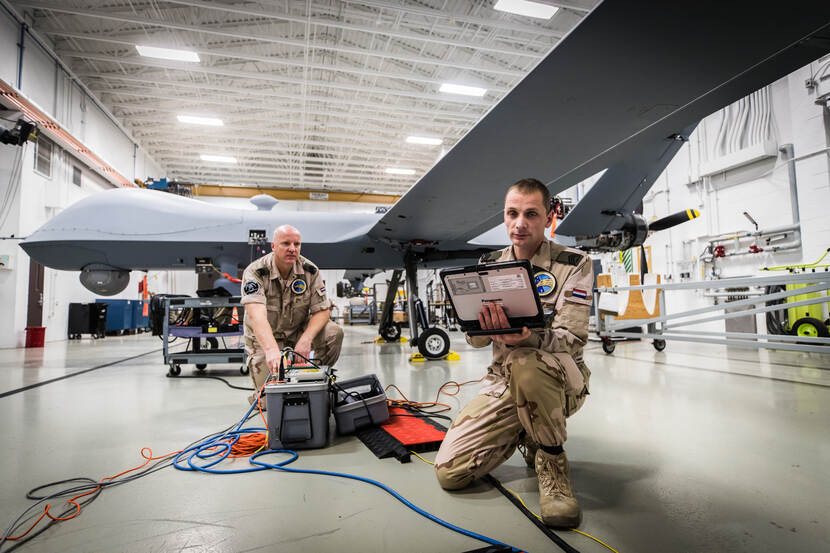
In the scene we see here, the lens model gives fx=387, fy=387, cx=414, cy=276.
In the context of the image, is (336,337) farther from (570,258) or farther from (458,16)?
(458,16)

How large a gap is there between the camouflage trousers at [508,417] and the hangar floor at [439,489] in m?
0.11

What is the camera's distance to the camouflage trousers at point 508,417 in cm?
140

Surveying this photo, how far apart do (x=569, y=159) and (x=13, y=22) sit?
1067 centimetres

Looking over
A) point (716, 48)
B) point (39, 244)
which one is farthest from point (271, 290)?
point (39, 244)

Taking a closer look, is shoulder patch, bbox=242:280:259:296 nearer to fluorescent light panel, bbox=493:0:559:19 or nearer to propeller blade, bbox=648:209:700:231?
propeller blade, bbox=648:209:700:231

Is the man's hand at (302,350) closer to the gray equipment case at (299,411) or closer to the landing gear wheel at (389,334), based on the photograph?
the gray equipment case at (299,411)

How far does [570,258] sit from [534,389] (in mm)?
640

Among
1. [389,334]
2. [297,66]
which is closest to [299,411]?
[389,334]

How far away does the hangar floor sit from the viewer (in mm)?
1178

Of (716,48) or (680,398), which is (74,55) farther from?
(680,398)

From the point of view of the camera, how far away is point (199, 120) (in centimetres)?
1167

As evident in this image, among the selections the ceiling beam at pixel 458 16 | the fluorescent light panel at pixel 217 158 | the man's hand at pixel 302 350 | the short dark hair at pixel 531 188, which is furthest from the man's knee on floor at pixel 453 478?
the fluorescent light panel at pixel 217 158

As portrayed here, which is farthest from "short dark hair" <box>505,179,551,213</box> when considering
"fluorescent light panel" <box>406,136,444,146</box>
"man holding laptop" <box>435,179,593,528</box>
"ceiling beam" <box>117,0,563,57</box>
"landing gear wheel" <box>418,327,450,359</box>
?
"fluorescent light panel" <box>406,136,444,146</box>

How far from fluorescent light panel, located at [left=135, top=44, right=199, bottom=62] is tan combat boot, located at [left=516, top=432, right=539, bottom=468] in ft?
34.5
